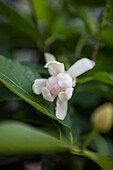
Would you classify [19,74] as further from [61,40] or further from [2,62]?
[61,40]

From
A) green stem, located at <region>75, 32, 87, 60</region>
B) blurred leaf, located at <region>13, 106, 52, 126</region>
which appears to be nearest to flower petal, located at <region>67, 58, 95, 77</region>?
blurred leaf, located at <region>13, 106, 52, 126</region>

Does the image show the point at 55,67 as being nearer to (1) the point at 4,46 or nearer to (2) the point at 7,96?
(2) the point at 7,96

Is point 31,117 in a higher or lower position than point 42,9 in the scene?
lower

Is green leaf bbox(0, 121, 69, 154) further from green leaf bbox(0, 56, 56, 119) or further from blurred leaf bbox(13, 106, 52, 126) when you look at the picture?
blurred leaf bbox(13, 106, 52, 126)

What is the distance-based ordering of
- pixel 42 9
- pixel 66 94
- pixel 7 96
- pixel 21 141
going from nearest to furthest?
pixel 21 141
pixel 66 94
pixel 7 96
pixel 42 9

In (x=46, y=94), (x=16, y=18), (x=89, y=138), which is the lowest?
(x=89, y=138)

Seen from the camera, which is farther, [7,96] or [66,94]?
[7,96]

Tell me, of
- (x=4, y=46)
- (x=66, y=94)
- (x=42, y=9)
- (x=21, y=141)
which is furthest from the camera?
(x=42, y=9)

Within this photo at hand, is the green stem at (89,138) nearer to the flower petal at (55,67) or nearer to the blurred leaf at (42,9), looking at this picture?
the flower petal at (55,67)

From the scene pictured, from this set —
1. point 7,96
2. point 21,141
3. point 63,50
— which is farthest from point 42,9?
point 21,141
